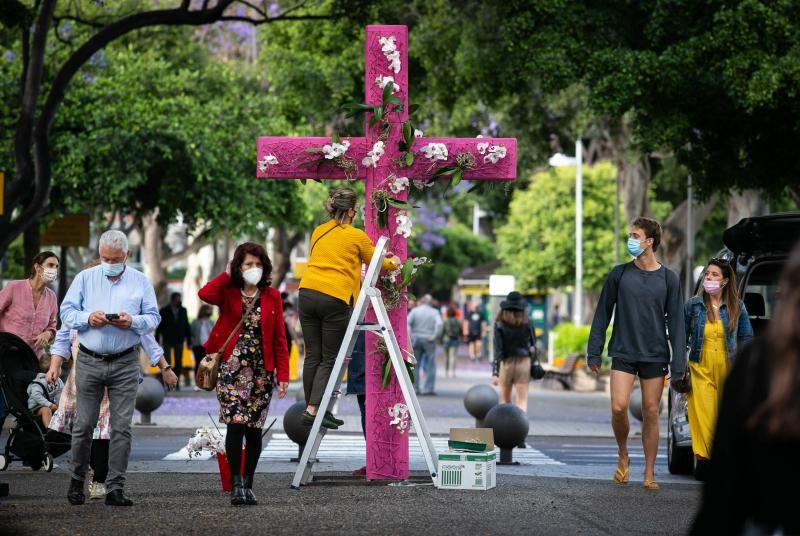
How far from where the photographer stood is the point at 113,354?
369 inches

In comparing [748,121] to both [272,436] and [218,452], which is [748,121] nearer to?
[272,436]

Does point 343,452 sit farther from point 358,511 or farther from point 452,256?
point 452,256

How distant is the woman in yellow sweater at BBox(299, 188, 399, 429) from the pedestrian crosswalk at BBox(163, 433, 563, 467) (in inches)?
139

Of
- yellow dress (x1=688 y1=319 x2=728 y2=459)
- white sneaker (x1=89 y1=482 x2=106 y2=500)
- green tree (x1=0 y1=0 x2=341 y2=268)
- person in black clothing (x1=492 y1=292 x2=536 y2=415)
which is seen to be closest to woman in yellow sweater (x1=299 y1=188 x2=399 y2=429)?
white sneaker (x1=89 y1=482 x2=106 y2=500)

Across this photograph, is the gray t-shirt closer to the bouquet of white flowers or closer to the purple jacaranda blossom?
the bouquet of white flowers

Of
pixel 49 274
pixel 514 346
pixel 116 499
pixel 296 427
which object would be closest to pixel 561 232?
pixel 514 346

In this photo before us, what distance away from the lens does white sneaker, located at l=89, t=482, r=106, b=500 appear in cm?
976

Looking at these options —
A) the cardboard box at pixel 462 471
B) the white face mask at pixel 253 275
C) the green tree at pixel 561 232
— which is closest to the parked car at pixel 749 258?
the cardboard box at pixel 462 471

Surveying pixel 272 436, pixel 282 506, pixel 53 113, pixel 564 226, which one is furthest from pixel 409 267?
pixel 564 226

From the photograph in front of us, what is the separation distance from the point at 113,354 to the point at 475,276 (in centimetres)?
5706

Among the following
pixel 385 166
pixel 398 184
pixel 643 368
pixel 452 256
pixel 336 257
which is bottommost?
pixel 643 368

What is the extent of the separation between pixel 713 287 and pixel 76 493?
4.73m

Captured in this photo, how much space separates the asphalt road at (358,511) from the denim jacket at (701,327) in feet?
3.54

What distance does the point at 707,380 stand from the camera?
1092 cm
